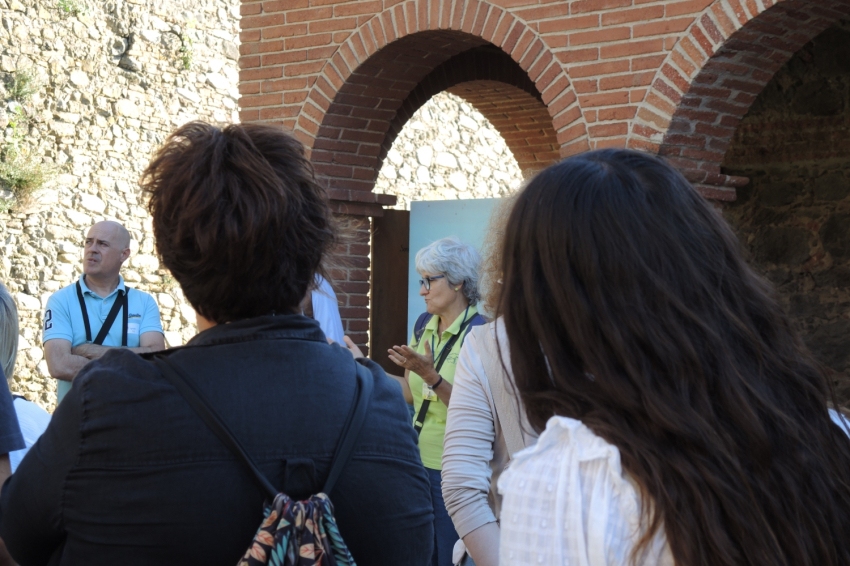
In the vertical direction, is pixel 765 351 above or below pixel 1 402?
above

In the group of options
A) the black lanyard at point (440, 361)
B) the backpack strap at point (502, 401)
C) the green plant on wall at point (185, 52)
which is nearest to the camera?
the backpack strap at point (502, 401)

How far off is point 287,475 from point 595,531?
62 cm

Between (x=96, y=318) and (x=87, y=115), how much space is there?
22.9 feet

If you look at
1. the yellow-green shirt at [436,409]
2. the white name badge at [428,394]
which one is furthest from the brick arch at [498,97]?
the white name badge at [428,394]

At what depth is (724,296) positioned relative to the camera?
128cm

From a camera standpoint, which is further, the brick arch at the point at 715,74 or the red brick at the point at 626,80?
the red brick at the point at 626,80

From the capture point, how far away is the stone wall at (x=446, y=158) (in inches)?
529

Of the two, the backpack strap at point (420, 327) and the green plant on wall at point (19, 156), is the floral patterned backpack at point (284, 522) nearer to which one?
the backpack strap at point (420, 327)

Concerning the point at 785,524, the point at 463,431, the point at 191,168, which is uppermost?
the point at 191,168

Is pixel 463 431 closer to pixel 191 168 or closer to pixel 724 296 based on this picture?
pixel 191 168

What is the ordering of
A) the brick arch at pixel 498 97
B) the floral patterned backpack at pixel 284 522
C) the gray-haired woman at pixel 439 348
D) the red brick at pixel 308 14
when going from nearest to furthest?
the floral patterned backpack at pixel 284 522 < the gray-haired woman at pixel 439 348 < the red brick at pixel 308 14 < the brick arch at pixel 498 97

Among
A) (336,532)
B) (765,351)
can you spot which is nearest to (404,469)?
(336,532)

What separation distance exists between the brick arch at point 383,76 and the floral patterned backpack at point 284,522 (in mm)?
4470

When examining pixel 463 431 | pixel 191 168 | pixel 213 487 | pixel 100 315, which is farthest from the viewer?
pixel 100 315
